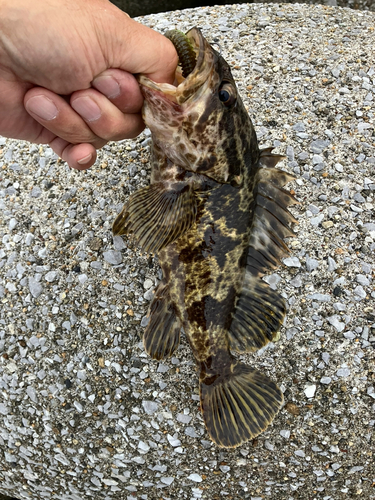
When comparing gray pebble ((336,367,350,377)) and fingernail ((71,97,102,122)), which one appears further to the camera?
gray pebble ((336,367,350,377))

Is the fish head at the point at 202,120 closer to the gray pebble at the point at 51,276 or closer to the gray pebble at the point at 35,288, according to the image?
the gray pebble at the point at 51,276

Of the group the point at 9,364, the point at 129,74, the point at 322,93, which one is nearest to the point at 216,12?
the point at 322,93

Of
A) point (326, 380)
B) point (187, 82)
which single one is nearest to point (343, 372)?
point (326, 380)

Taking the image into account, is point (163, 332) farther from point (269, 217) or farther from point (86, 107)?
point (86, 107)

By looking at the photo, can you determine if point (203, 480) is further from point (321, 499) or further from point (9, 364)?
point (9, 364)

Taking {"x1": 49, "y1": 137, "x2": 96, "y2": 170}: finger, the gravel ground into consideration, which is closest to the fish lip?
{"x1": 49, "y1": 137, "x2": 96, "y2": 170}: finger

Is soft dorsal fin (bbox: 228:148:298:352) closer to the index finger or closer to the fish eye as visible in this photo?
the fish eye
